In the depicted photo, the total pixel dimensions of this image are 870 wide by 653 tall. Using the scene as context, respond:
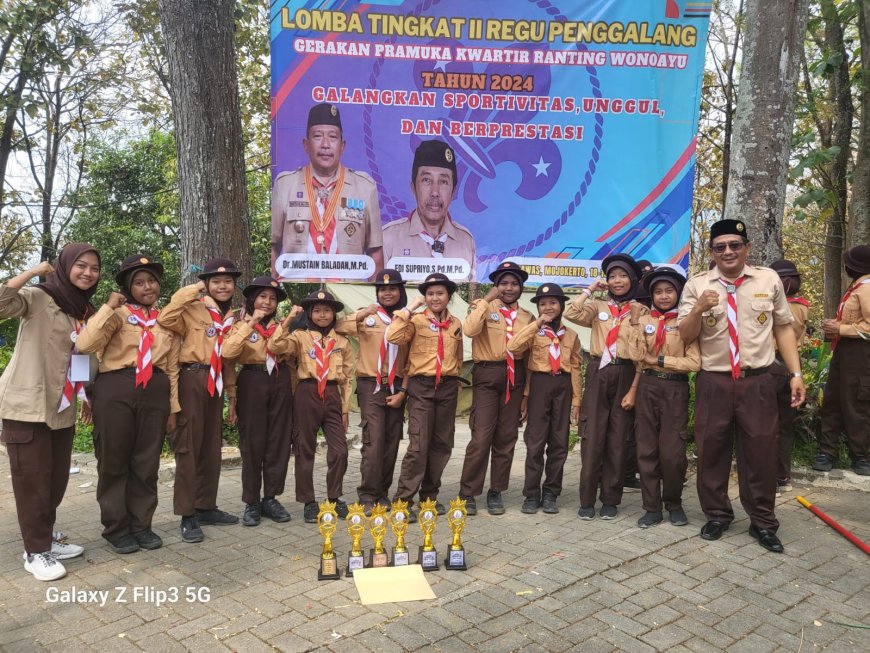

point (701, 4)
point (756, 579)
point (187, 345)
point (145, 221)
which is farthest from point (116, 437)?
point (145, 221)

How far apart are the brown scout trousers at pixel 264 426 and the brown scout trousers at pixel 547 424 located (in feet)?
6.30

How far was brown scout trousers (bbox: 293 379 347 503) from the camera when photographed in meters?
5.32

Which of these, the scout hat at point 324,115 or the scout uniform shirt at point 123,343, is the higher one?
the scout hat at point 324,115

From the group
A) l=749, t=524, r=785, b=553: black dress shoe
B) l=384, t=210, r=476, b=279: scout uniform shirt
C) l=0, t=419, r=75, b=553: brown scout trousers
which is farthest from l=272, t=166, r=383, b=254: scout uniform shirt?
l=749, t=524, r=785, b=553: black dress shoe

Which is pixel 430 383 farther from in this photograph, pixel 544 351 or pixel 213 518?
pixel 213 518

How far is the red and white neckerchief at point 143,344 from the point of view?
4562 mm

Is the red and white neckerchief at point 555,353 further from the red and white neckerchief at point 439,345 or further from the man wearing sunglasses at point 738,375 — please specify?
the man wearing sunglasses at point 738,375

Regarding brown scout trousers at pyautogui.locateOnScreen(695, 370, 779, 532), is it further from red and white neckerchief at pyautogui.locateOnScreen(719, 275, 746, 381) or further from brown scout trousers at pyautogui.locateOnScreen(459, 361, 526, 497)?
brown scout trousers at pyautogui.locateOnScreen(459, 361, 526, 497)

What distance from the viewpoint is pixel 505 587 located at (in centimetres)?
403

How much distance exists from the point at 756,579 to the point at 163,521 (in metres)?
4.20

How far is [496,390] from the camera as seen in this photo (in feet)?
18.2

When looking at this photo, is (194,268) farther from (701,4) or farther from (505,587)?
(701,4)

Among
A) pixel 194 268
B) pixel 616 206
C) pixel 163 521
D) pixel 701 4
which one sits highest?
pixel 701 4

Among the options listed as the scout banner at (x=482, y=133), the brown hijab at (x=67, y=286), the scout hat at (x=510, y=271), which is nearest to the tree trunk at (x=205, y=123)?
the scout banner at (x=482, y=133)
